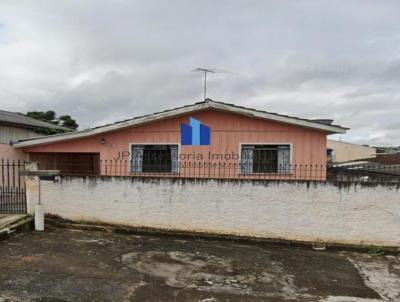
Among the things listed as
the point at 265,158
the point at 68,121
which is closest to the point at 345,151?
the point at 68,121

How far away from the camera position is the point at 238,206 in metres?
7.94

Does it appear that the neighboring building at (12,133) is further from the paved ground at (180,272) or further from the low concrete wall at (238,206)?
the paved ground at (180,272)

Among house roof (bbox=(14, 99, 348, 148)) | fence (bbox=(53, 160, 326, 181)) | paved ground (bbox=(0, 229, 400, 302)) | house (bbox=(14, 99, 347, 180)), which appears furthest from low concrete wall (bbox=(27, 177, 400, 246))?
house roof (bbox=(14, 99, 348, 148))

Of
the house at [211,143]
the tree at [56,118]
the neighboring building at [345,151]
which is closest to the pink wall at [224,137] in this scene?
the house at [211,143]

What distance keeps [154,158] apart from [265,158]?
3364 millimetres

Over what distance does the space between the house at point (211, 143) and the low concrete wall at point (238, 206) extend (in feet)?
8.01

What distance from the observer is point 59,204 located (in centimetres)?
877

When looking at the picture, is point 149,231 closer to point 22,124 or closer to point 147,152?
point 147,152

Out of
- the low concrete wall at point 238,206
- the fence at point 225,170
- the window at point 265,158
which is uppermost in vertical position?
the window at point 265,158

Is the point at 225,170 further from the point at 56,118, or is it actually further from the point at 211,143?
the point at 56,118

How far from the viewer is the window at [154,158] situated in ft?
35.6

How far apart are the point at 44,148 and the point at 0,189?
185 cm

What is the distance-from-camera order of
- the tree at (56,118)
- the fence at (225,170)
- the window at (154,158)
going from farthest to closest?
the tree at (56,118), the window at (154,158), the fence at (225,170)

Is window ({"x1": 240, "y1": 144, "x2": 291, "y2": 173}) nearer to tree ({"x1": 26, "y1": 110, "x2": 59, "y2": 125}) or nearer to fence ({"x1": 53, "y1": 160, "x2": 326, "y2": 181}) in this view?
fence ({"x1": 53, "y1": 160, "x2": 326, "y2": 181})
